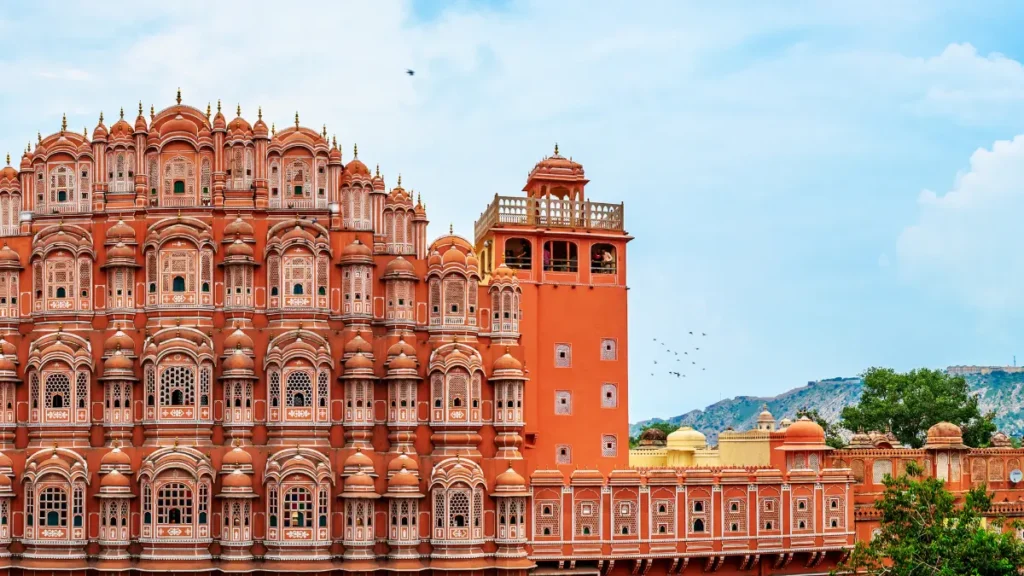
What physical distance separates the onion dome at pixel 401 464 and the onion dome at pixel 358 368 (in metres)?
2.80

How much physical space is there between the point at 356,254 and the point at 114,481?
10.4 meters

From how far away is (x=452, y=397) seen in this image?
49188 millimetres

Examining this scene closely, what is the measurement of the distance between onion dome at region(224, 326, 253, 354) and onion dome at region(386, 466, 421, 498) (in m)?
6.22

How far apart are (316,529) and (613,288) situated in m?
14.4

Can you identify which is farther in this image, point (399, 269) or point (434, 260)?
point (434, 260)

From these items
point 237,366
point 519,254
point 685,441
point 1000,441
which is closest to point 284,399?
point 237,366

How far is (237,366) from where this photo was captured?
47.2m

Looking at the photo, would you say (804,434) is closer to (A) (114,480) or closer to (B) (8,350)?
(A) (114,480)

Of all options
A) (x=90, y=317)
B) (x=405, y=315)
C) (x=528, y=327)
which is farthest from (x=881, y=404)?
(x=90, y=317)

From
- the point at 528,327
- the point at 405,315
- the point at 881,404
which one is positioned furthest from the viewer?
the point at 881,404

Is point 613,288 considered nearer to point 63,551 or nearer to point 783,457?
point 783,457

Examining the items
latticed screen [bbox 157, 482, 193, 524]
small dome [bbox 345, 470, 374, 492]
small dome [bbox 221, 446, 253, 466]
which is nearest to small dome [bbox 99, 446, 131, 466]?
latticed screen [bbox 157, 482, 193, 524]

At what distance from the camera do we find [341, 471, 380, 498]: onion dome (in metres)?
47.2

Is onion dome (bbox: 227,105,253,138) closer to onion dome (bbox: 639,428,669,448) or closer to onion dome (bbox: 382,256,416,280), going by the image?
onion dome (bbox: 382,256,416,280)
